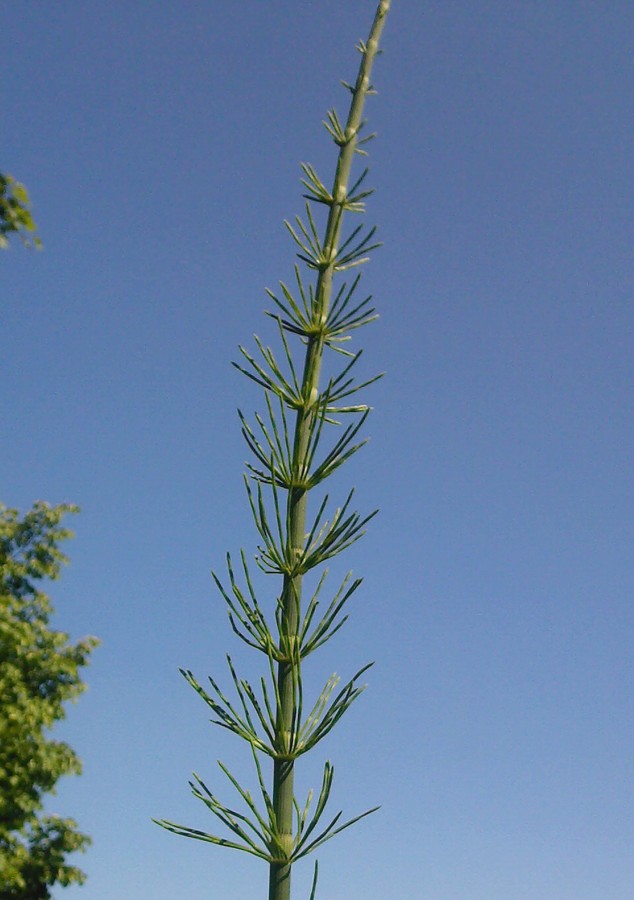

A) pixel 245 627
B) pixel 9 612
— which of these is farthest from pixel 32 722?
pixel 245 627

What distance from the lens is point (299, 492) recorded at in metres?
2.29

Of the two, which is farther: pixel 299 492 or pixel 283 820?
pixel 299 492

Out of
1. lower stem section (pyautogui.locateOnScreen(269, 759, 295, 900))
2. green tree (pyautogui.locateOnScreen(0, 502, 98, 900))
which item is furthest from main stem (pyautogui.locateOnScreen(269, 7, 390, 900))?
green tree (pyautogui.locateOnScreen(0, 502, 98, 900))

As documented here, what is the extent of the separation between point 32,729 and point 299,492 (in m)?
10.6

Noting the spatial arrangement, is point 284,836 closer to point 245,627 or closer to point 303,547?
point 245,627

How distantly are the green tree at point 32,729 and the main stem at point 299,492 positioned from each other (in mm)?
9471

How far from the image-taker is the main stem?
76.6 inches

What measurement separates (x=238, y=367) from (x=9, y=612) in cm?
1084

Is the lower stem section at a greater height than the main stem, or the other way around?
the main stem

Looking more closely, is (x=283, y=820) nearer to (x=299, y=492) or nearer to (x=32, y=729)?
(x=299, y=492)

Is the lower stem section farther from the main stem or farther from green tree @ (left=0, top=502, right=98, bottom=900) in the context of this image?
green tree @ (left=0, top=502, right=98, bottom=900)

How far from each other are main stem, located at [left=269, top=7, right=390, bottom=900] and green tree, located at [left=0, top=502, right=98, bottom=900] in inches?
373

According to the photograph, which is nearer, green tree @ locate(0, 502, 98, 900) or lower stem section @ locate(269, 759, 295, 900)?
lower stem section @ locate(269, 759, 295, 900)

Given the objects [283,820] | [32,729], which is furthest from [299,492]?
[32,729]
